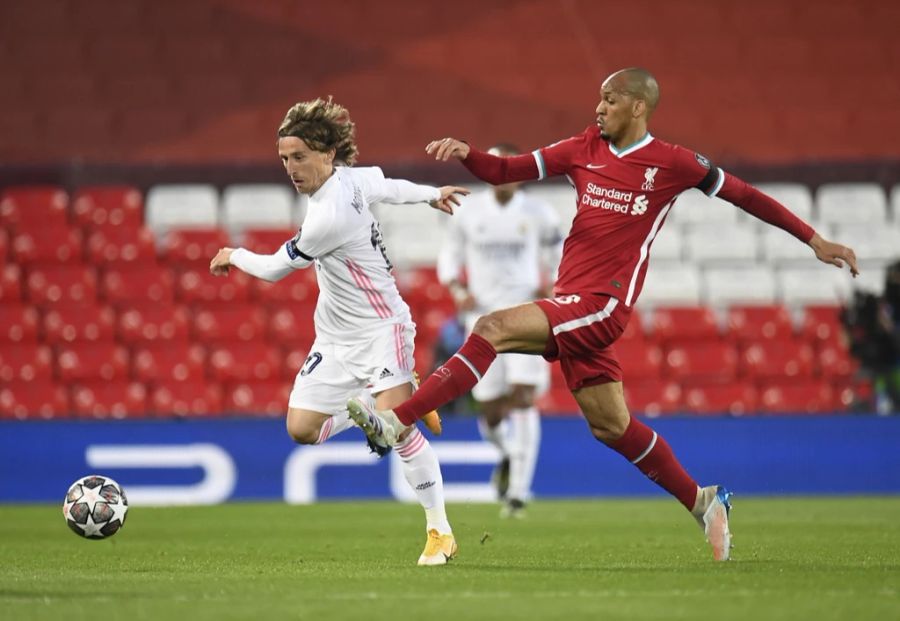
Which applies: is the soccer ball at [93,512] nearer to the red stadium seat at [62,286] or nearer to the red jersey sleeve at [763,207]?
the red jersey sleeve at [763,207]

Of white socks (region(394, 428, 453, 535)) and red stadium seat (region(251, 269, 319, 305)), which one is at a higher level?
red stadium seat (region(251, 269, 319, 305))

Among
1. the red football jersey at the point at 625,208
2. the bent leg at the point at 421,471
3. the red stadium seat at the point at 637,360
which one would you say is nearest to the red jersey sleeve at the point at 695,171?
the red football jersey at the point at 625,208

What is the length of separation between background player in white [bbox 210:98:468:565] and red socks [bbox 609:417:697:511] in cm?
91

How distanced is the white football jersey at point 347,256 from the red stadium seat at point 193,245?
8228 mm

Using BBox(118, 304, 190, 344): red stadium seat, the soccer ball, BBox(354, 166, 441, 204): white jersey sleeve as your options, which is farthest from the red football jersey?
BBox(118, 304, 190, 344): red stadium seat

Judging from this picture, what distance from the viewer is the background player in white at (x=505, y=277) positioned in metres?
10.8

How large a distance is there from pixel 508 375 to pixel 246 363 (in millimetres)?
4242

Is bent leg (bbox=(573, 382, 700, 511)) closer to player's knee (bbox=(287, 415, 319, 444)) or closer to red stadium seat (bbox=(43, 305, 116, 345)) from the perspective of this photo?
player's knee (bbox=(287, 415, 319, 444))

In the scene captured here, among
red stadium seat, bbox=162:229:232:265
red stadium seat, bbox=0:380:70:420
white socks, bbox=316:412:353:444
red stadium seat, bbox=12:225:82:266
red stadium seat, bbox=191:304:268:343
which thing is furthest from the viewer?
red stadium seat, bbox=162:229:232:265

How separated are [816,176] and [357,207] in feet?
35.6

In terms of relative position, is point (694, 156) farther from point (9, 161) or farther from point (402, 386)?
point (9, 161)

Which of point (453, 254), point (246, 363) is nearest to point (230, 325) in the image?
point (246, 363)

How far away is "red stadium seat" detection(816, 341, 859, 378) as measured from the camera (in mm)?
14797

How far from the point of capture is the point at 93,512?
7406mm
